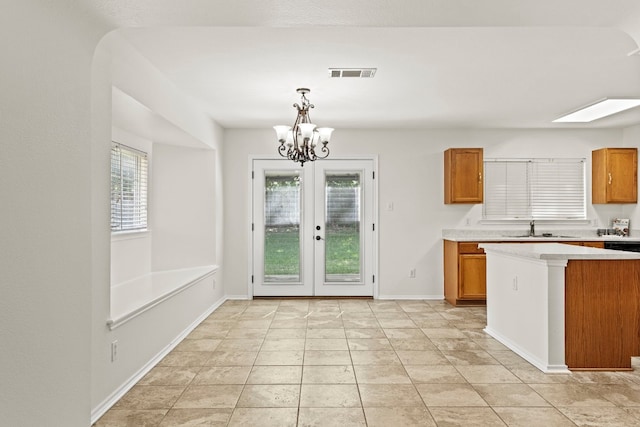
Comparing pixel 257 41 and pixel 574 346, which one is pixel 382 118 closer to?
pixel 257 41

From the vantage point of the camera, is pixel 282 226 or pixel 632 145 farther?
pixel 282 226

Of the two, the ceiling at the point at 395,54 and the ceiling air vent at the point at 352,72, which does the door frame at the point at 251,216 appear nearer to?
the ceiling at the point at 395,54

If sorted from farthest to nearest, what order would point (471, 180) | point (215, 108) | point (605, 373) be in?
point (471, 180)
point (215, 108)
point (605, 373)

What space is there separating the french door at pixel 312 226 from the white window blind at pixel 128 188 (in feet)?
5.40

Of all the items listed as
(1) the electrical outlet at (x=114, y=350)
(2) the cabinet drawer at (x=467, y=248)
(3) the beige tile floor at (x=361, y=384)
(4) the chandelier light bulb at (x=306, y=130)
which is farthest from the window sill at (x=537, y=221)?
(1) the electrical outlet at (x=114, y=350)

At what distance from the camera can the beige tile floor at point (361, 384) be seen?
8.96ft

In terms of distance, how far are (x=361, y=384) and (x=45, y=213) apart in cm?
234

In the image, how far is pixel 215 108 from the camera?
5.22 metres

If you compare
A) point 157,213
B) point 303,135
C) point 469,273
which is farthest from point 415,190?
point 157,213

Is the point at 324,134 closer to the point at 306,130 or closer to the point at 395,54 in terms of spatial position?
the point at 306,130

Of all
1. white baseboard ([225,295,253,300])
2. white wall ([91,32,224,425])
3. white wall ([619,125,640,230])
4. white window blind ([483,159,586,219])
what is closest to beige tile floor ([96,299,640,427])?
white wall ([91,32,224,425])

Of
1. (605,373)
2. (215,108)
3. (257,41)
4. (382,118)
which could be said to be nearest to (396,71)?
(257,41)

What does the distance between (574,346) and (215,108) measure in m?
4.23

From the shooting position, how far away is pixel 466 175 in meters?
6.23
